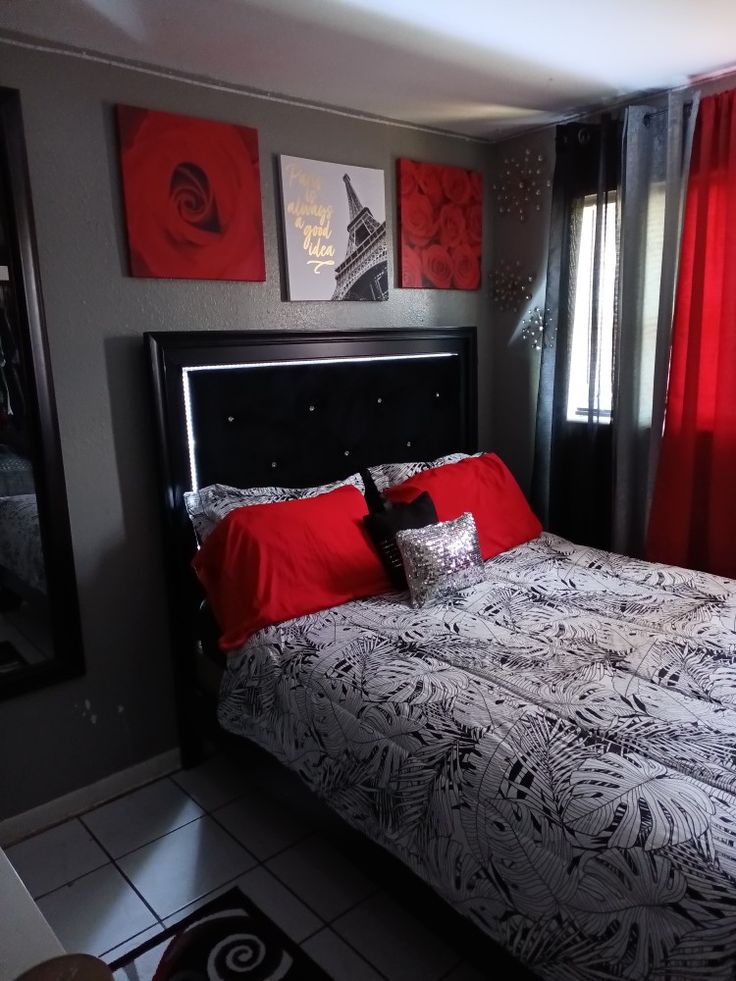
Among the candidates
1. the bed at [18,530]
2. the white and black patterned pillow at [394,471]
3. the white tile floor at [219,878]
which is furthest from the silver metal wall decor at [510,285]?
the white tile floor at [219,878]

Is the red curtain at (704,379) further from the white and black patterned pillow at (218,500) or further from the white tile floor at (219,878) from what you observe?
the white tile floor at (219,878)

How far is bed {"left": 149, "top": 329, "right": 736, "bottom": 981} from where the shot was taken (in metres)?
1.20

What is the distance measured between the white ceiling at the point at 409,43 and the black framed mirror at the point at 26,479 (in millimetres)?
405

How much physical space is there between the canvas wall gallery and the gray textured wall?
0.01 meters

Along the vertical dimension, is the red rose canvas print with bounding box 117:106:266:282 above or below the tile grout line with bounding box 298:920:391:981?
above

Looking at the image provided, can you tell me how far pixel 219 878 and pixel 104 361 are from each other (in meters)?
1.61

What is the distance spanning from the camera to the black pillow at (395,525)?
7.73 feet

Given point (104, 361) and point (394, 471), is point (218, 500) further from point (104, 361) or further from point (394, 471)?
point (394, 471)

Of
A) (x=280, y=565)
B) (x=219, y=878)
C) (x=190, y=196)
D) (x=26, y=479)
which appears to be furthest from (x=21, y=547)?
(x=190, y=196)

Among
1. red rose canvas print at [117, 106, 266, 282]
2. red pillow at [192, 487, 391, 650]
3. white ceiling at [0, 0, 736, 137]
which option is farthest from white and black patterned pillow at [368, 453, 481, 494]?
white ceiling at [0, 0, 736, 137]

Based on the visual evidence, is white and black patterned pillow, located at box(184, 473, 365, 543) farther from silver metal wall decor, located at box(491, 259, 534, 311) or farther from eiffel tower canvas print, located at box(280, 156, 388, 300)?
silver metal wall decor, located at box(491, 259, 534, 311)

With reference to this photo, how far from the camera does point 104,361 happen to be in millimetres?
2232

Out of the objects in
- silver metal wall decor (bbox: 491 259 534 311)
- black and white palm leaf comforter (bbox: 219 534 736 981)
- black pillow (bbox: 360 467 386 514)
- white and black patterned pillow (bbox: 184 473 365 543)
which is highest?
silver metal wall decor (bbox: 491 259 534 311)

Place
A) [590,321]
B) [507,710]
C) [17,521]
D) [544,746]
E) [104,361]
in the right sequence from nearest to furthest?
[544,746] → [507,710] → [17,521] → [104,361] → [590,321]
